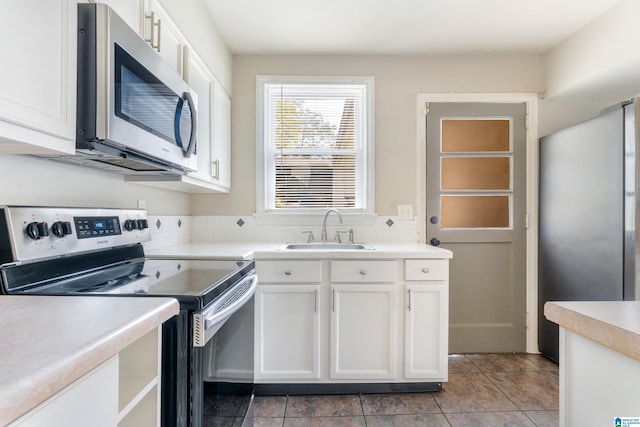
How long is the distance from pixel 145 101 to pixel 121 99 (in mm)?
150

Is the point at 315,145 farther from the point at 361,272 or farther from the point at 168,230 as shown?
the point at 168,230

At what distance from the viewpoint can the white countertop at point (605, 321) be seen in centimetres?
58

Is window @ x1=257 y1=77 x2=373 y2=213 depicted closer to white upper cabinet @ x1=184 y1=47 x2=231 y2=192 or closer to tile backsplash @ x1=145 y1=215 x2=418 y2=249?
tile backsplash @ x1=145 y1=215 x2=418 y2=249

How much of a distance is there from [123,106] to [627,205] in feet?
8.08

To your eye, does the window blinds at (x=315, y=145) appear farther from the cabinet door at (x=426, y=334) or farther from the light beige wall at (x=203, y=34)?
Answer: the cabinet door at (x=426, y=334)

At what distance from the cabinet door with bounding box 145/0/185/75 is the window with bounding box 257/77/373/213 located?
1.06 meters

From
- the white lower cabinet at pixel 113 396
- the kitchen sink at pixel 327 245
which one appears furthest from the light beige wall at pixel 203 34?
the white lower cabinet at pixel 113 396

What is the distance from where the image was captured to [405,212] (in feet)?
8.45

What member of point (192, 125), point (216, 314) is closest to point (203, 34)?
point (192, 125)

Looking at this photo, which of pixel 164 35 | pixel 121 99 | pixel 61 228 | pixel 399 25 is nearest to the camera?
pixel 121 99

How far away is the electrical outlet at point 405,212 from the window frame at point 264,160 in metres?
0.22

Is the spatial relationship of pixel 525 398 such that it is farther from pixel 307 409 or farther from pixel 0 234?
pixel 0 234

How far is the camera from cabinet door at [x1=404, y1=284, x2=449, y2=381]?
195cm

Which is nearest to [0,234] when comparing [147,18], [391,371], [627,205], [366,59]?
[147,18]
